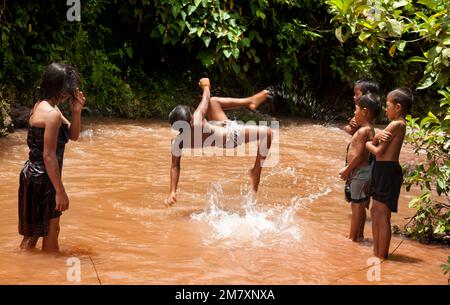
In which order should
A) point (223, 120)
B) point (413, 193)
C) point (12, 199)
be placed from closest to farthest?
point (12, 199)
point (223, 120)
point (413, 193)

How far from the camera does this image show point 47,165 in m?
3.57

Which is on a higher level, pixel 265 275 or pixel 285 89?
pixel 285 89

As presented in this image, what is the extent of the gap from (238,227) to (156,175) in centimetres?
205

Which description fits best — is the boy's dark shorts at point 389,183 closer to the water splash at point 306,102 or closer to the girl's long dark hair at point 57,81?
the girl's long dark hair at point 57,81

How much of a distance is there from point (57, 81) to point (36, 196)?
765mm

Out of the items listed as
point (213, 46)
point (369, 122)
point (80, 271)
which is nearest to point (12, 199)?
point (80, 271)

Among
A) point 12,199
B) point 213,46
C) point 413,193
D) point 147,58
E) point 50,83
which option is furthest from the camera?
point 147,58

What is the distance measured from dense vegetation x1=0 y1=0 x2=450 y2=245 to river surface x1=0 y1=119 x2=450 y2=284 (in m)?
2.18

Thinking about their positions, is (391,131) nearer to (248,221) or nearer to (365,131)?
(365,131)

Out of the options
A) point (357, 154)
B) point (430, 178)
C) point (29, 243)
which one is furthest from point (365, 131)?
point (29, 243)

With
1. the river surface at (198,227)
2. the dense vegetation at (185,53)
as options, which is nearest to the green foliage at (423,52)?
the river surface at (198,227)

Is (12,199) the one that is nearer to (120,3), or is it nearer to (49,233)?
(49,233)

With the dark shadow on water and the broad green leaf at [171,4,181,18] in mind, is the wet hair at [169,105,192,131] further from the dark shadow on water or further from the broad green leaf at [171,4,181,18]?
the broad green leaf at [171,4,181,18]

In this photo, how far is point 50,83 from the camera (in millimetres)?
3703
